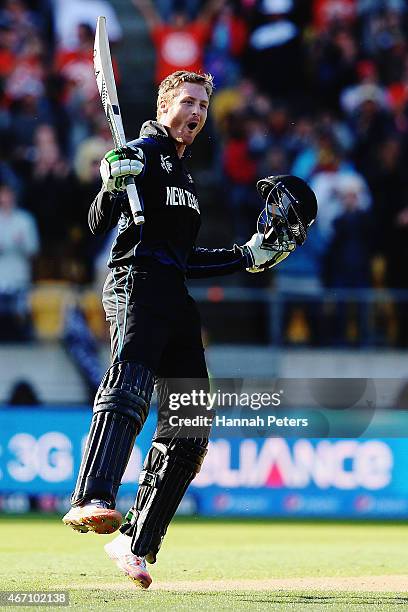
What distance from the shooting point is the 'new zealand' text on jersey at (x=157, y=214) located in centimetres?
615

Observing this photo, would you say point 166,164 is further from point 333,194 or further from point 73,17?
point 73,17

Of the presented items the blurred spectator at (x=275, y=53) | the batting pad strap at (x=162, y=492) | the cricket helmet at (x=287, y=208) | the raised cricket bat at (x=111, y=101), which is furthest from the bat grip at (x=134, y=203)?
the blurred spectator at (x=275, y=53)

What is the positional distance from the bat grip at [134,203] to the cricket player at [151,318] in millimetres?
68

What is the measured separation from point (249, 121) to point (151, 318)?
30.6ft

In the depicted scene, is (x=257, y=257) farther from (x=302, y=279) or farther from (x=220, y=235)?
(x=220, y=235)

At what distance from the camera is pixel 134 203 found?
5988 millimetres

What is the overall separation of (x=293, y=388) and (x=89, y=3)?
6.06 metres

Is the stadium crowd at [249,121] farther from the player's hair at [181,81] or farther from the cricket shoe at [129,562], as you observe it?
the cricket shoe at [129,562]

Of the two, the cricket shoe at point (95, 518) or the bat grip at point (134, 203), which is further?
the bat grip at point (134, 203)

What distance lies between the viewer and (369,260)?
14.0 meters

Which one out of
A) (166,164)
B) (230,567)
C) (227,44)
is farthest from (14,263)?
(166,164)

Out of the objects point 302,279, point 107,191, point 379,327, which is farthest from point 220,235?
point 107,191

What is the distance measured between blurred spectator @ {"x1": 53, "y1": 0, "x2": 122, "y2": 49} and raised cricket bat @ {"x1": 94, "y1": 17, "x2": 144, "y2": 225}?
8.89 meters

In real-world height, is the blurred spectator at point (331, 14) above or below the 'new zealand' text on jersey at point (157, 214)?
above
